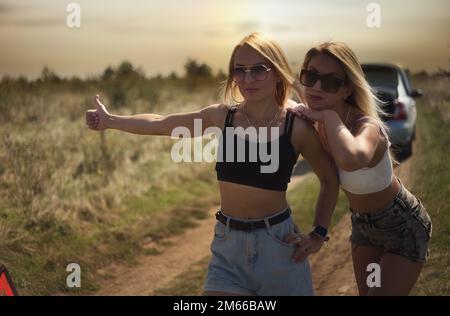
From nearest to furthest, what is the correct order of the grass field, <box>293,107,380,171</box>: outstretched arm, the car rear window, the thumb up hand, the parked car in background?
<box>293,107,380,171</box>: outstretched arm → the thumb up hand → the grass field → the parked car in background → the car rear window

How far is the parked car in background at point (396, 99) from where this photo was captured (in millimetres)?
11148

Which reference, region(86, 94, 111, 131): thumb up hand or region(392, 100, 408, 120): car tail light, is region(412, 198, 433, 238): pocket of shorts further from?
region(392, 100, 408, 120): car tail light

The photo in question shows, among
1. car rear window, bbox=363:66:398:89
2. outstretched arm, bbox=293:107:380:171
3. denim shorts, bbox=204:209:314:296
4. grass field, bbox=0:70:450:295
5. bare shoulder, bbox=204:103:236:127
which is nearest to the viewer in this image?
outstretched arm, bbox=293:107:380:171

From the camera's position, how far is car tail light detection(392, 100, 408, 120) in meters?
11.2

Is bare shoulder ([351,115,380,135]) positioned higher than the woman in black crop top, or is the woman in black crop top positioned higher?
bare shoulder ([351,115,380,135])

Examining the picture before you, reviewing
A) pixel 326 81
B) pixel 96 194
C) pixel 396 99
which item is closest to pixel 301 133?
pixel 326 81

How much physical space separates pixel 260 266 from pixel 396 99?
8.76 metres

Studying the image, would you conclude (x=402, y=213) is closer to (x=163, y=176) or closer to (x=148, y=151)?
(x=163, y=176)

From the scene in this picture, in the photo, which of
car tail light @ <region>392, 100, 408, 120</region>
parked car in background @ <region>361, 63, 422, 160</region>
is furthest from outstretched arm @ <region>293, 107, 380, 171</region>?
car tail light @ <region>392, 100, 408, 120</region>

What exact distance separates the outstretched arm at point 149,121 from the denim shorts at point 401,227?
101cm

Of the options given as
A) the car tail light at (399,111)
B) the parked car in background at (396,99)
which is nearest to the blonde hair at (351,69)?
the parked car in background at (396,99)

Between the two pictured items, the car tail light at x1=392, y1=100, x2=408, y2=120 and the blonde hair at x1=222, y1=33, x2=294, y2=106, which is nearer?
the blonde hair at x1=222, y1=33, x2=294, y2=106

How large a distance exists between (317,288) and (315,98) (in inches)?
129

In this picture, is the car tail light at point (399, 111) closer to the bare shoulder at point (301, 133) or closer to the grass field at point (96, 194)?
the grass field at point (96, 194)
